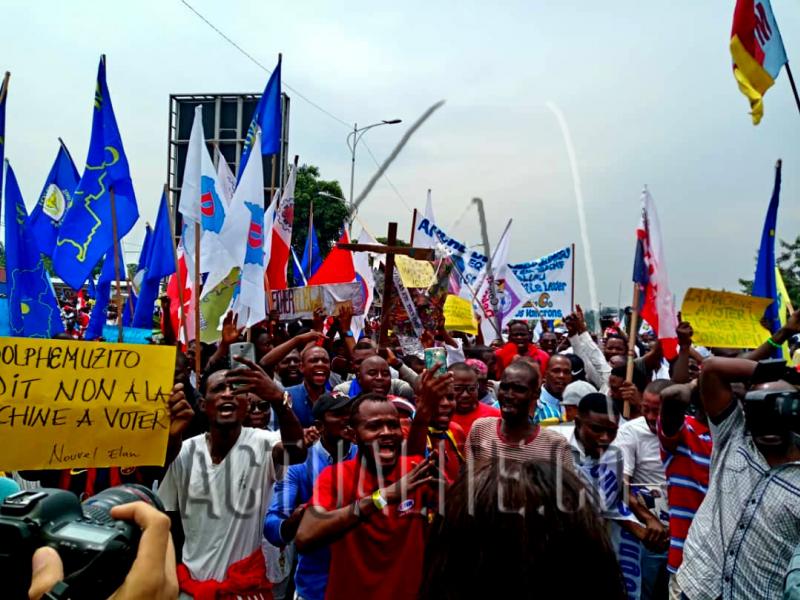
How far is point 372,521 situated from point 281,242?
5.64 meters

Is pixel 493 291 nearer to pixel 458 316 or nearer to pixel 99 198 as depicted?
pixel 458 316

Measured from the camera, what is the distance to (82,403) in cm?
300

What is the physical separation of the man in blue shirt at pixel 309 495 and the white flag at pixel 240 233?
9.98 feet

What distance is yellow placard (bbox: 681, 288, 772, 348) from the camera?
5089 mm

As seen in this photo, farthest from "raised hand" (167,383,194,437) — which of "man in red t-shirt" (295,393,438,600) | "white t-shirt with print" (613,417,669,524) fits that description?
"white t-shirt with print" (613,417,669,524)

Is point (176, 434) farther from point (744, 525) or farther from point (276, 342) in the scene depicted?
point (276, 342)

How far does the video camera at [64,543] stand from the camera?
143 cm

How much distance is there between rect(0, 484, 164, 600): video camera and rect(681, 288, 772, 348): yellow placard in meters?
4.45

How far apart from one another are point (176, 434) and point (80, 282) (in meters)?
4.39

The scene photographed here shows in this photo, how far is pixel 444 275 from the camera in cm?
782

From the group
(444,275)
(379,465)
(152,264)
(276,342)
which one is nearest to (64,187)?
(152,264)

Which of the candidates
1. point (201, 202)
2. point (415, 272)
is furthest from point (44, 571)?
point (415, 272)

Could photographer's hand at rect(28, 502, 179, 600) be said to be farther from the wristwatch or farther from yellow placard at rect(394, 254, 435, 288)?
yellow placard at rect(394, 254, 435, 288)

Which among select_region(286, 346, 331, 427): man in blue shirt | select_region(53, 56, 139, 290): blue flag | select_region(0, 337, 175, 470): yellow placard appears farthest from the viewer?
select_region(53, 56, 139, 290): blue flag
